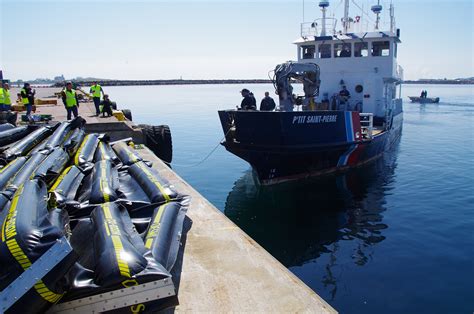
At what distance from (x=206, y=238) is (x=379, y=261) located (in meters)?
3.56

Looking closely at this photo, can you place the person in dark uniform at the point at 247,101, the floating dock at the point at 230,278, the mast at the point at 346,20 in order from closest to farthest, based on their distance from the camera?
the floating dock at the point at 230,278, the person in dark uniform at the point at 247,101, the mast at the point at 346,20

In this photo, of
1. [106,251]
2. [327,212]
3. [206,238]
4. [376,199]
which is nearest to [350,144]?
[376,199]

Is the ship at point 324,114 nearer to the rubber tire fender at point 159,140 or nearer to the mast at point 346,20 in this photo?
the mast at point 346,20

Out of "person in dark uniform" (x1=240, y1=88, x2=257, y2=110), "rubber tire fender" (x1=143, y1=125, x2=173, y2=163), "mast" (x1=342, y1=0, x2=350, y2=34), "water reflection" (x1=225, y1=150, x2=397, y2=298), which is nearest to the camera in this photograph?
"water reflection" (x1=225, y1=150, x2=397, y2=298)

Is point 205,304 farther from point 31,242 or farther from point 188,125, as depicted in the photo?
point 188,125

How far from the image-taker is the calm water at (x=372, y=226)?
554 cm

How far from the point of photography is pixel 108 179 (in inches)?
195

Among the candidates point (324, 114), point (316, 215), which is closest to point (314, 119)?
point (324, 114)

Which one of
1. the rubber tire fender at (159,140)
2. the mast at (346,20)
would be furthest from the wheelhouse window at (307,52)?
the rubber tire fender at (159,140)

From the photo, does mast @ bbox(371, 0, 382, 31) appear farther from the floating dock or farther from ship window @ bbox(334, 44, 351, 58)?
the floating dock

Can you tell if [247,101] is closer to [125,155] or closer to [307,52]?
[125,155]

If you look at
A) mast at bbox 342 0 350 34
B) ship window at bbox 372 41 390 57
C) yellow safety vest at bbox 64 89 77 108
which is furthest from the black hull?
mast at bbox 342 0 350 34

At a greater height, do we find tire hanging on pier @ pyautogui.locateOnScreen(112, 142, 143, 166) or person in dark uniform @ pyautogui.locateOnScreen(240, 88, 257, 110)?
person in dark uniform @ pyautogui.locateOnScreen(240, 88, 257, 110)

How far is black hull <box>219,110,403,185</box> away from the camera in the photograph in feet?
32.2
